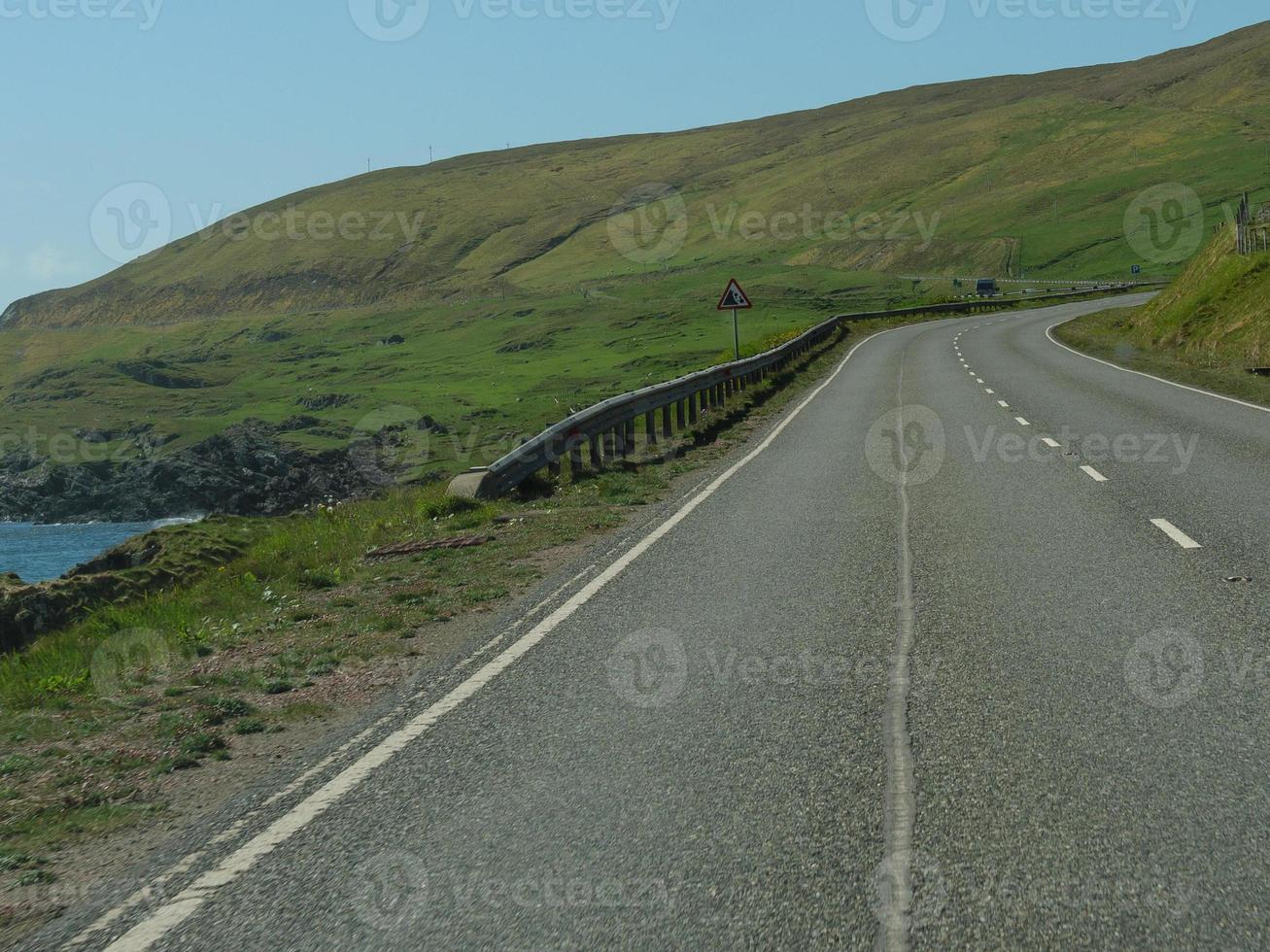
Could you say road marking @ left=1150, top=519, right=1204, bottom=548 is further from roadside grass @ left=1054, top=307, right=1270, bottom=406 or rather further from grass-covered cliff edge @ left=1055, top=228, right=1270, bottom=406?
grass-covered cliff edge @ left=1055, top=228, right=1270, bottom=406

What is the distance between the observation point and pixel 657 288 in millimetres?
155500

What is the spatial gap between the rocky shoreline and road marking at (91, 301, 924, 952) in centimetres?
8200

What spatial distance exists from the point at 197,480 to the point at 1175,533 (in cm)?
10051

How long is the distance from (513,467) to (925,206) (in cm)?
15932

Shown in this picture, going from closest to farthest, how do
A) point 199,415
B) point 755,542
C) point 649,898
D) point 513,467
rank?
point 649,898 < point 755,542 < point 513,467 < point 199,415

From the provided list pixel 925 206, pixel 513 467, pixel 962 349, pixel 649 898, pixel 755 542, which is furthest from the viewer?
pixel 925 206

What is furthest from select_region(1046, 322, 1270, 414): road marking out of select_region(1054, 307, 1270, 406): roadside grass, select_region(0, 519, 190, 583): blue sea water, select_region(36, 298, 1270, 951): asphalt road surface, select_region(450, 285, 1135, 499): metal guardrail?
select_region(0, 519, 190, 583): blue sea water

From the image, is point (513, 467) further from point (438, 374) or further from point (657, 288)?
point (657, 288)

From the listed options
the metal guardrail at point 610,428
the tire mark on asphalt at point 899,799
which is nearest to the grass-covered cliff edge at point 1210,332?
the metal guardrail at point 610,428

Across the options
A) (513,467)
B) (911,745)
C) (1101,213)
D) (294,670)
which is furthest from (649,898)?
(1101,213)

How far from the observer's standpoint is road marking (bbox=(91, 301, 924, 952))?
13.5 ft

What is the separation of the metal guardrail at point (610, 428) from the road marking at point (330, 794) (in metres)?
5.56

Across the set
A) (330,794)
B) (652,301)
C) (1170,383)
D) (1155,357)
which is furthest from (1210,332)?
(652,301)

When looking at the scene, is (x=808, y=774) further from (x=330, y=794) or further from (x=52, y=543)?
(x=52, y=543)
